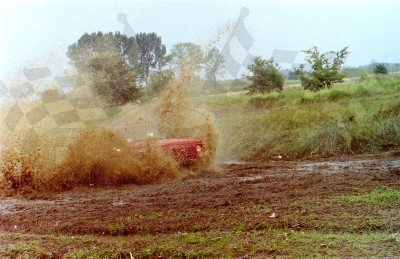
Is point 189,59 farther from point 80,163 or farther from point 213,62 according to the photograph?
point 80,163

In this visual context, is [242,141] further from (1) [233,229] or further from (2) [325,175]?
(1) [233,229]

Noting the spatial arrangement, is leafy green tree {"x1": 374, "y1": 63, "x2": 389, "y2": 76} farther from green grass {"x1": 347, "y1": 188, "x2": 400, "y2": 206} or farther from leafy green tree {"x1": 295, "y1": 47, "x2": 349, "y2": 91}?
green grass {"x1": 347, "y1": 188, "x2": 400, "y2": 206}

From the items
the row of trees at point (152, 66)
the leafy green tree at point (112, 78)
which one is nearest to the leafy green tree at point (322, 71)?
the row of trees at point (152, 66)

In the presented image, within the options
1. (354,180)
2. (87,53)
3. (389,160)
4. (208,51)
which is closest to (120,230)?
(354,180)

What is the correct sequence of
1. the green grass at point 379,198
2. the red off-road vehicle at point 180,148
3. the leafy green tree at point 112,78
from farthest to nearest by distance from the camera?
the leafy green tree at point 112,78 → the red off-road vehicle at point 180,148 → the green grass at point 379,198

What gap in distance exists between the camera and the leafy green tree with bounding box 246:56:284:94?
2912 cm

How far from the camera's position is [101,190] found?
11758 mm

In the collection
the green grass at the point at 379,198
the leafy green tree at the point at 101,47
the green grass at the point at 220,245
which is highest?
the leafy green tree at the point at 101,47

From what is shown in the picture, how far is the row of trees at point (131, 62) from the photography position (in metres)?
21.3

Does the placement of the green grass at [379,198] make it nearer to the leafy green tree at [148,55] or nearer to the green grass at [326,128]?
the green grass at [326,128]

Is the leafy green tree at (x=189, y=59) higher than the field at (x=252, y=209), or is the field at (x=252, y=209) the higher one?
the leafy green tree at (x=189, y=59)

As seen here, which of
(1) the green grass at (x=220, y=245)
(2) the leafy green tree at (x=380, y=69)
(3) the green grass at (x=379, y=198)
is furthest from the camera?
(2) the leafy green tree at (x=380, y=69)

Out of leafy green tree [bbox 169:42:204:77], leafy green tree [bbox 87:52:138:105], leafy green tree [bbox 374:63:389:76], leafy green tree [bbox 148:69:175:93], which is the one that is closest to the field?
leafy green tree [bbox 169:42:204:77]

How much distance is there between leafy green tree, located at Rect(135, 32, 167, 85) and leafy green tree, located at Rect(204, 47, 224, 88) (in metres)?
8.51
